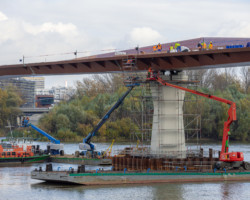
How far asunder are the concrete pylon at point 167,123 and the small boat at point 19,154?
19790 millimetres

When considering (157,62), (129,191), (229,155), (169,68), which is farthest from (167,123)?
(129,191)

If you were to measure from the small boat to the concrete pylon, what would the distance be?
19.8 m

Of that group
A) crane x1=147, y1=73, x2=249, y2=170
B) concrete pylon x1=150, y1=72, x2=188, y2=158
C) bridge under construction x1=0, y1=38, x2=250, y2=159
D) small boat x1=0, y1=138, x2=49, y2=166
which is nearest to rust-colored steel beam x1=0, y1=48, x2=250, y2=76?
bridge under construction x1=0, y1=38, x2=250, y2=159

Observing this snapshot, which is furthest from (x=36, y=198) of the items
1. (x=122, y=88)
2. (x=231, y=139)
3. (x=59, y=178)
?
(x=122, y=88)

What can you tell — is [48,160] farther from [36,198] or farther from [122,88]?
[122,88]

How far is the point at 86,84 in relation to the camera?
134750 mm

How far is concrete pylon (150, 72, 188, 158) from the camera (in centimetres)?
4862

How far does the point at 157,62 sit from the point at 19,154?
23349mm

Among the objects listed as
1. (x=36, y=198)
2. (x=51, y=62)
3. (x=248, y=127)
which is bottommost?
(x=36, y=198)

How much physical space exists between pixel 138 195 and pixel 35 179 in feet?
40.1

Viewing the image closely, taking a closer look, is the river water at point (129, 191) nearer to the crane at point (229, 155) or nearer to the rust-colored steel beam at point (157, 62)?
the crane at point (229, 155)

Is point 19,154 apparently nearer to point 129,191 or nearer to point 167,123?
point 167,123

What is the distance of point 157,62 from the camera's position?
161ft

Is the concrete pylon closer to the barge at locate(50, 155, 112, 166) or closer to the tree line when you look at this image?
the barge at locate(50, 155, 112, 166)
